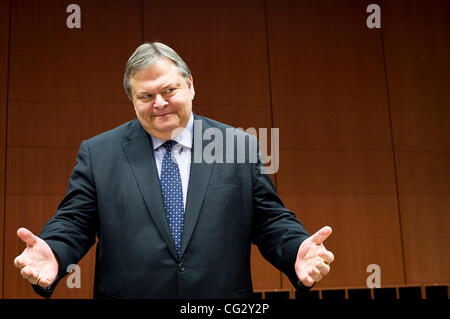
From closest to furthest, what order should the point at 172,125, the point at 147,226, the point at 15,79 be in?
1. the point at 147,226
2. the point at 172,125
3. the point at 15,79

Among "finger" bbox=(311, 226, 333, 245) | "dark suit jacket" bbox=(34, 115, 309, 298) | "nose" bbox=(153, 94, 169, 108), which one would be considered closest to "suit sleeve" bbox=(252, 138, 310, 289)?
"dark suit jacket" bbox=(34, 115, 309, 298)

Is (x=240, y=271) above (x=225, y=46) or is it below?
→ below

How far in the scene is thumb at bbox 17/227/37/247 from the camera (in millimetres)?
1240

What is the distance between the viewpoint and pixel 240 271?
1.52 m

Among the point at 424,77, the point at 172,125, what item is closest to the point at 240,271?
the point at 172,125

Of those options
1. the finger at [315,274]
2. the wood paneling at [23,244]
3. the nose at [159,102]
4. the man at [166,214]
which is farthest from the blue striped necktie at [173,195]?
the wood paneling at [23,244]

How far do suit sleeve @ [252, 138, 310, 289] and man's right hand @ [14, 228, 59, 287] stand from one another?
64 centimetres

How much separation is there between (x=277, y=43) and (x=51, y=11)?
246 cm

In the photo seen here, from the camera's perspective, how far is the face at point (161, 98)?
1.59 meters

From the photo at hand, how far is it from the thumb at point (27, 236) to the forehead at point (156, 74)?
587 millimetres

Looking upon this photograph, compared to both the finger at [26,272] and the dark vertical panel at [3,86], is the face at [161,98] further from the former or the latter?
the dark vertical panel at [3,86]

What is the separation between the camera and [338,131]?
18.5 ft

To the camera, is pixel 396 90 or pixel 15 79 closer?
pixel 15 79
